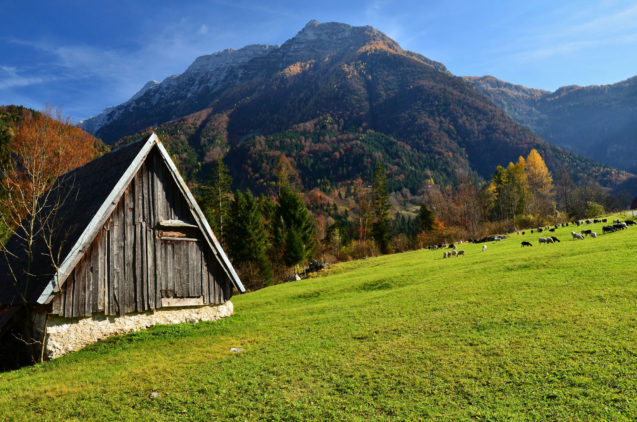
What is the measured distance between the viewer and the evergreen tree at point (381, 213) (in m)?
62.8

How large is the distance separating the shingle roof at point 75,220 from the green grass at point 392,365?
132 inches

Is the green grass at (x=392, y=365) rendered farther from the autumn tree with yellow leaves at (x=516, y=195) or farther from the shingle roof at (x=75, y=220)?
the autumn tree with yellow leaves at (x=516, y=195)

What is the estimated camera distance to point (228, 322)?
17.2 metres

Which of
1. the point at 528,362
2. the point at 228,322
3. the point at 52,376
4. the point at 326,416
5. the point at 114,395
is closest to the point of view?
the point at 326,416

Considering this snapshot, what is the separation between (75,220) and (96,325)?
4951 millimetres

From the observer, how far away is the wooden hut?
538 inches

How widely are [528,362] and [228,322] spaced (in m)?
13.3

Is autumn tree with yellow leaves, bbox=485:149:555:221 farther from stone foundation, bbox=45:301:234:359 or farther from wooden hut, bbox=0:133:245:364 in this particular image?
stone foundation, bbox=45:301:234:359

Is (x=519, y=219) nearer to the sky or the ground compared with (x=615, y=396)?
nearer to the sky

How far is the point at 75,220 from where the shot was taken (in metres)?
15.5

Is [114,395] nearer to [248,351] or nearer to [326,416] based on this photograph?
[248,351]

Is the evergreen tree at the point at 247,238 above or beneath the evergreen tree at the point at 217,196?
beneath

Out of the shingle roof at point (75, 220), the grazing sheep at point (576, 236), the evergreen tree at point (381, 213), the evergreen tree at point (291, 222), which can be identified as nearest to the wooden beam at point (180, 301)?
the shingle roof at point (75, 220)

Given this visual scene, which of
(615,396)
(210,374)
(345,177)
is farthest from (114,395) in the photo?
(345,177)
